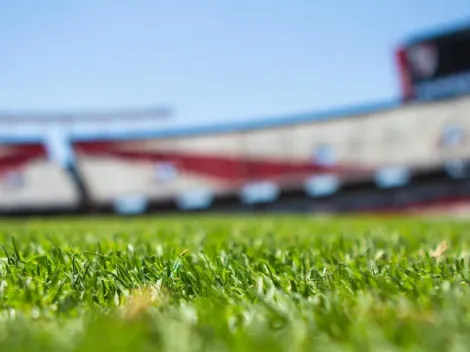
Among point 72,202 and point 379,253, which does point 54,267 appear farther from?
point 72,202

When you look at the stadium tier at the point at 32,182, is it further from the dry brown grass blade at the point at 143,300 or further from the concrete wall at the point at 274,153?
the dry brown grass blade at the point at 143,300

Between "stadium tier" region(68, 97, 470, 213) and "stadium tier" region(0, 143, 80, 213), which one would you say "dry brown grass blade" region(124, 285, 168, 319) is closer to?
"stadium tier" region(68, 97, 470, 213)

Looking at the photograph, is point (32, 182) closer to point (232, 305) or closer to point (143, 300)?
point (143, 300)

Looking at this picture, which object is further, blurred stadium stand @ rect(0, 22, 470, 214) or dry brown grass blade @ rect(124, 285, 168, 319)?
blurred stadium stand @ rect(0, 22, 470, 214)

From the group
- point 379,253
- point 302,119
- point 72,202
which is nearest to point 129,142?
point 72,202

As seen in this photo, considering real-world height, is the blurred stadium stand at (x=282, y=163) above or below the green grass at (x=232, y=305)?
below

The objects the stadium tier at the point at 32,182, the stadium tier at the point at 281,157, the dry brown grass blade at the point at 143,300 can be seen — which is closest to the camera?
the dry brown grass blade at the point at 143,300

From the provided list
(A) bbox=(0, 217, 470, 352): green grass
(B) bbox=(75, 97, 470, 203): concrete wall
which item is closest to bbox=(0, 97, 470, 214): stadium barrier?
(B) bbox=(75, 97, 470, 203): concrete wall

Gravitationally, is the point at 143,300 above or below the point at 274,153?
above

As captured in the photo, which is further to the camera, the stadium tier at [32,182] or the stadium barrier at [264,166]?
the stadium tier at [32,182]

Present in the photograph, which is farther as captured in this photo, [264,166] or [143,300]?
[264,166]

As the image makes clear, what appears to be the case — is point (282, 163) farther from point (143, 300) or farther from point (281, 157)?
point (143, 300)

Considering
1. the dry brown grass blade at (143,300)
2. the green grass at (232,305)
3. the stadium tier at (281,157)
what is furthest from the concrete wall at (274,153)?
the dry brown grass blade at (143,300)

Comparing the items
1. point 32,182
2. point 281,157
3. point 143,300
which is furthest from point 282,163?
point 143,300
